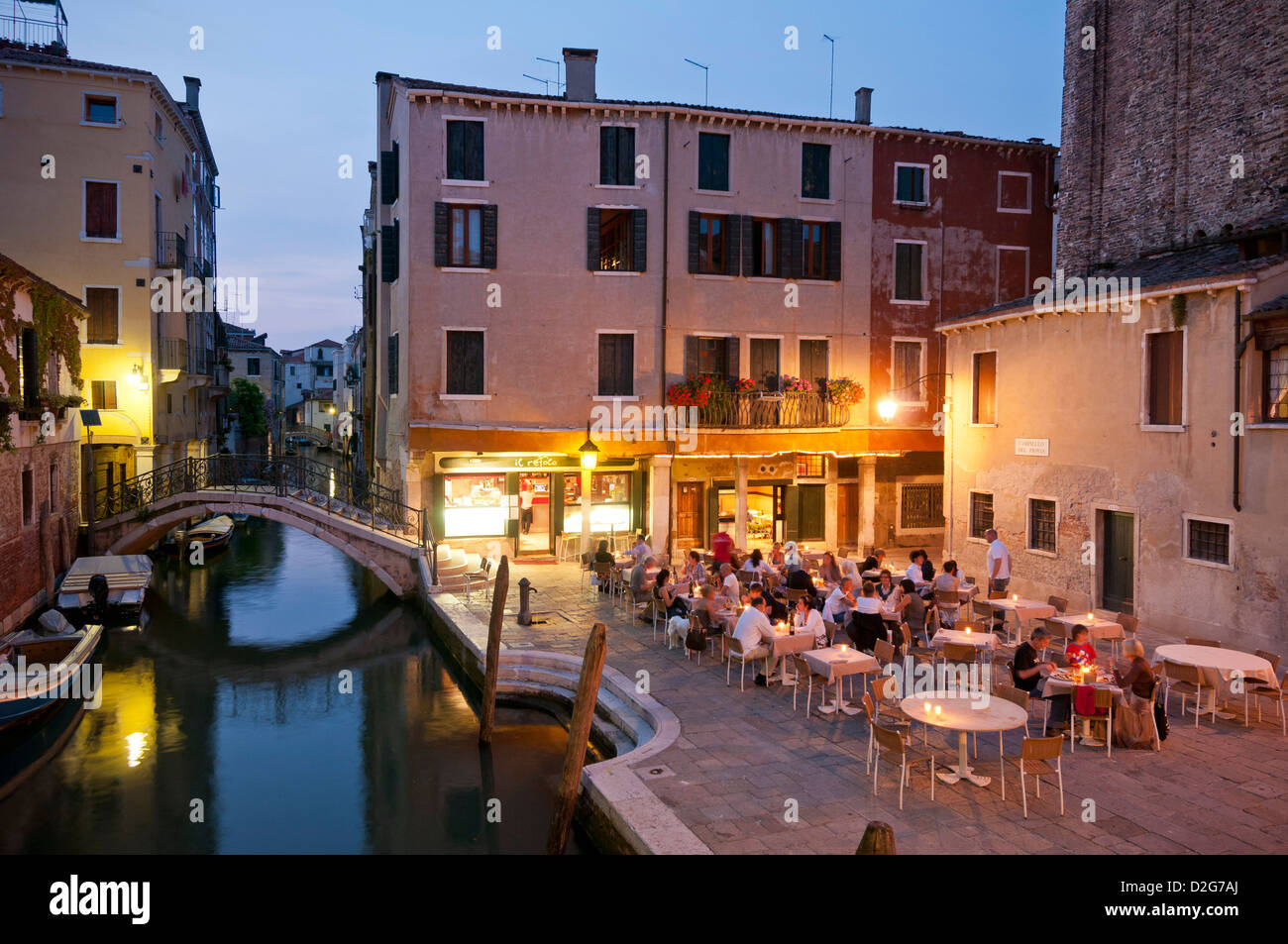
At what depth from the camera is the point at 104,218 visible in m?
26.7

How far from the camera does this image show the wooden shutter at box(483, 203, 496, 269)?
2206 cm

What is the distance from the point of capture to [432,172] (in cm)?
2175

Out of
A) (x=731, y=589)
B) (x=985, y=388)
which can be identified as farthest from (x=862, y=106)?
(x=731, y=589)

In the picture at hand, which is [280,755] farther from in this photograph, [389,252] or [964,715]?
[389,252]

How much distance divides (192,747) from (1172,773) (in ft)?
43.9

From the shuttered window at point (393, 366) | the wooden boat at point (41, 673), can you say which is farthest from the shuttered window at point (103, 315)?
the wooden boat at point (41, 673)

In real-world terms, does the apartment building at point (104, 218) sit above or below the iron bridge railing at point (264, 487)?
above

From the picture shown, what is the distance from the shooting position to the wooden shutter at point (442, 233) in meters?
21.9

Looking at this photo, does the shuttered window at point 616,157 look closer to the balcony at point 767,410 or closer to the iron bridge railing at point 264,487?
the balcony at point 767,410

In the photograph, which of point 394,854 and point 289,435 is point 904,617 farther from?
point 289,435

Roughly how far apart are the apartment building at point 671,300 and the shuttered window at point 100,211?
8.19 m

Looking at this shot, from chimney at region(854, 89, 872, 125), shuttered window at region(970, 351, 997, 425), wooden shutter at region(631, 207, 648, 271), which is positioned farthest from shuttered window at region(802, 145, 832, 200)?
shuttered window at region(970, 351, 997, 425)
